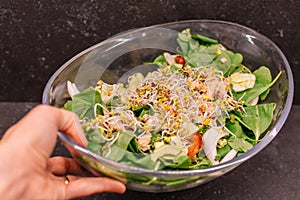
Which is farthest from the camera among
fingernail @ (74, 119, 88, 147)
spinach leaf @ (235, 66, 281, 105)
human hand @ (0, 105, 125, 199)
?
spinach leaf @ (235, 66, 281, 105)

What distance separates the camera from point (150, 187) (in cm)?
74

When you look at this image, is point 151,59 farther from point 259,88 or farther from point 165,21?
point 259,88

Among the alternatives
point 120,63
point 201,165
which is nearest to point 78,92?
point 120,63

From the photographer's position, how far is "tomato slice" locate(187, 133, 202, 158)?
0.75m

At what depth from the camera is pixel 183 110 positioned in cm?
78

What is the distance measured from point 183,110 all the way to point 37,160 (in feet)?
0.76

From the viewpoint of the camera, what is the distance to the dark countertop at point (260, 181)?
88 cm

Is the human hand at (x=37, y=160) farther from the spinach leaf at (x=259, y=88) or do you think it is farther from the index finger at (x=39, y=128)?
the spinach leaf at (x=259, y=88)

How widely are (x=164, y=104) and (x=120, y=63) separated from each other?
137 mm

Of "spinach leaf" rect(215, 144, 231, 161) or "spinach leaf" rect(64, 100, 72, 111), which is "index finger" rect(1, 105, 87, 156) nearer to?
"spinach leaf" rect(64, 100, 72, 111)

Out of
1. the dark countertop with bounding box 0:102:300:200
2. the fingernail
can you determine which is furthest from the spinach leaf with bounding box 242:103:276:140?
the fingernail

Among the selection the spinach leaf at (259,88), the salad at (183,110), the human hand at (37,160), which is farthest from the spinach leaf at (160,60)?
the human hand at (37,160)

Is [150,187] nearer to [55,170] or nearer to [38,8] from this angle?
[55,170]

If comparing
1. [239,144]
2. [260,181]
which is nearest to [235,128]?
[239,144]
